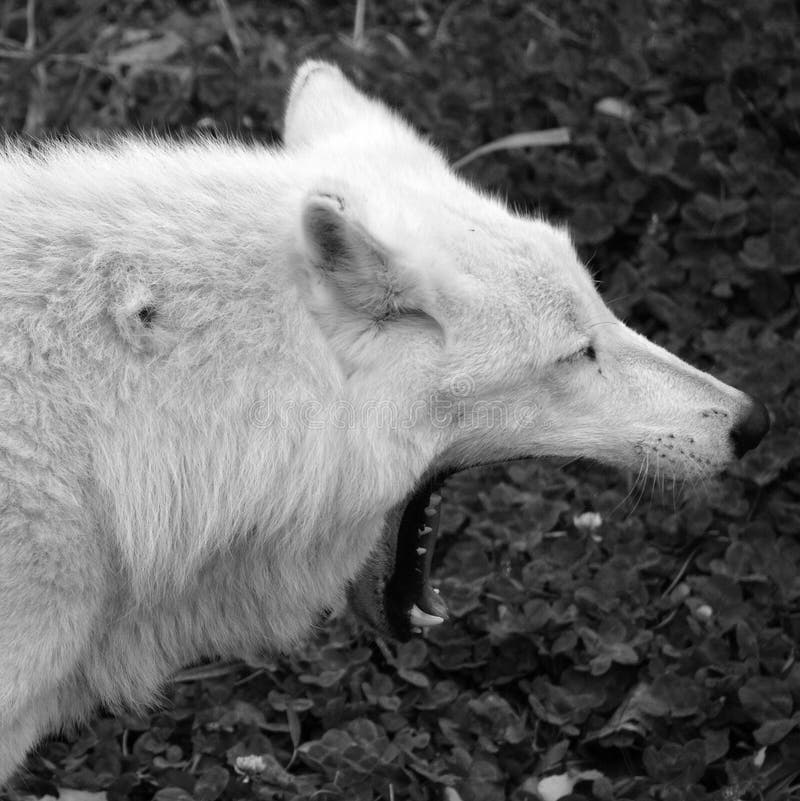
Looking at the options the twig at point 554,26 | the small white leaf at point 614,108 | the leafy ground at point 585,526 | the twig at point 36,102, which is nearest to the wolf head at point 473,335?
the leafy ground at point 585,526

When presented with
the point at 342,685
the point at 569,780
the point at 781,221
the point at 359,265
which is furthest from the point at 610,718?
the point at 781,221

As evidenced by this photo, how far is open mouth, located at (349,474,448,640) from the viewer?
4.03 m

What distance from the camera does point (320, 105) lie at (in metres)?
4.12

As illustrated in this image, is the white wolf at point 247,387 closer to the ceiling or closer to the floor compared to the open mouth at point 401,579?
closer to the ceiling

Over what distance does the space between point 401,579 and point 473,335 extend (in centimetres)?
104

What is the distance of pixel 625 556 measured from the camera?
497cm

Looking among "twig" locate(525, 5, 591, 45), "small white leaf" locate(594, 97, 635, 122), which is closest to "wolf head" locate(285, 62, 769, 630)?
"small white leaf" locate(594, 97, 635, 122)

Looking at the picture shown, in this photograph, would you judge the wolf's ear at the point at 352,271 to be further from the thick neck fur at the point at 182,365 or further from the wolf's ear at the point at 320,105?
A: the wolf's ear at the point at 320,105

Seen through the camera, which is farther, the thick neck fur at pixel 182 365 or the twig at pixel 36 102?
the twig at pixel 36 102

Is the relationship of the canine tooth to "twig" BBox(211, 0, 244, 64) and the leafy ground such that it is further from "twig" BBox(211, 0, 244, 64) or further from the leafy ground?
"twig" BBox(211, 0, 244, 64)

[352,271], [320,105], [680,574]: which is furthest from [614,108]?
[352,271]

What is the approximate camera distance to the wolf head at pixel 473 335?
3.37m

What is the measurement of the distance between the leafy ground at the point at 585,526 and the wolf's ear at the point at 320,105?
174 centimetres

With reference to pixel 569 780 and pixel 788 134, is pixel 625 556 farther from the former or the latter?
pixel 788 134
